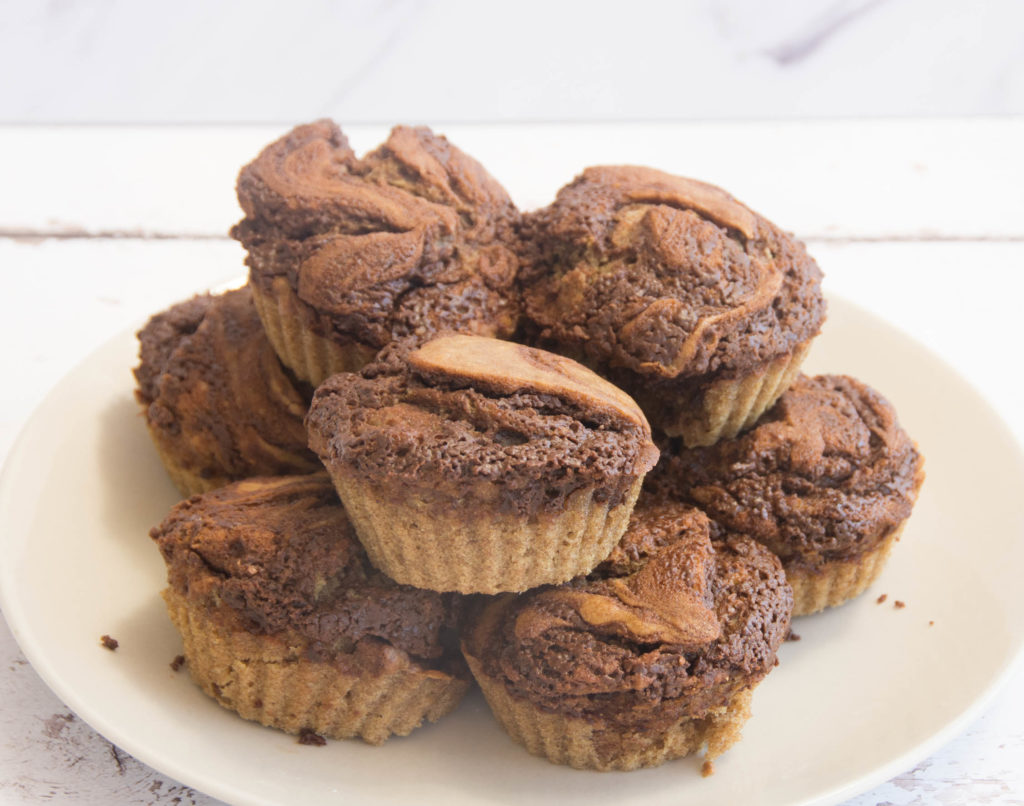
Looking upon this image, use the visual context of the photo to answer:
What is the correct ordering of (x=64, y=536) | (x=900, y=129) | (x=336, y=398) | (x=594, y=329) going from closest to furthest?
(x=336, y=398)
(x=594, y=329)
(x=64, y=536)
(x=900, y=129)

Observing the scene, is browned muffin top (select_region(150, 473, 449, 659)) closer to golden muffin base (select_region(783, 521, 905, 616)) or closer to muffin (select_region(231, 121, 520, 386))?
muffin (select_region(231, 121, 520, 386))

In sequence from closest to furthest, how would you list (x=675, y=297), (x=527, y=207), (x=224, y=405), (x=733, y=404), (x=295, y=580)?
(x=295, y=580) → (x=675, y=297) → (x=733, y=404) → (x=224, y=405) → (x=527, y=207)

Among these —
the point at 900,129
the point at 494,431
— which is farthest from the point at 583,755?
the point at 900,129

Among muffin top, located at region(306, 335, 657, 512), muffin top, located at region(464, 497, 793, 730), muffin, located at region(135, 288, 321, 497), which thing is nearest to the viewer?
muffin top, located at region(306, 335, 657, 512)

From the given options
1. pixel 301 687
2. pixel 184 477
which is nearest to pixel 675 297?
→ pixel 301 687

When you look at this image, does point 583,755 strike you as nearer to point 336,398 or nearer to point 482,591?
point 482,591

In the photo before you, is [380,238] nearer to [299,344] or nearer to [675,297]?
[299,344]

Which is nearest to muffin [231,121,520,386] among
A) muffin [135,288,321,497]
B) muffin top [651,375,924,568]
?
muffin [135,288,321,497]
